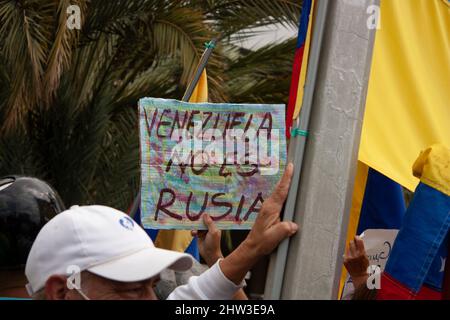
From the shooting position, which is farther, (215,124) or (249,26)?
(249,26)

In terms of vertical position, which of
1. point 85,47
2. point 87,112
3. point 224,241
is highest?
point 85,47

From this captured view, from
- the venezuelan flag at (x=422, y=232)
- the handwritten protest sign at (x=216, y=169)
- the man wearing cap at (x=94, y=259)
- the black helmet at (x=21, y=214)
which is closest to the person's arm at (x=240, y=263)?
the man wearing cap at (x=94, y=259)

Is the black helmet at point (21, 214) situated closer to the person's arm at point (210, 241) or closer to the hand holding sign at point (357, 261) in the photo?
the person's arm at point (210, 241)

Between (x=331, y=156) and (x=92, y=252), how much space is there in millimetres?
816

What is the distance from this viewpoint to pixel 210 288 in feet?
9.43

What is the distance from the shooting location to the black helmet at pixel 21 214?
10.6 feet

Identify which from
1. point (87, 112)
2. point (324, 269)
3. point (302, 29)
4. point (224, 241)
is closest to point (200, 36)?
point (87, 112)

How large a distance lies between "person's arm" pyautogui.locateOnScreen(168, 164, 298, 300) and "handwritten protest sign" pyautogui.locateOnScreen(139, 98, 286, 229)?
0.40m

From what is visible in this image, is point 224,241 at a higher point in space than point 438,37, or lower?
lower

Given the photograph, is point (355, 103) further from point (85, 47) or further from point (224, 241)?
point (224, 241)

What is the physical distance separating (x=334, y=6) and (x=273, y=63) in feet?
26.1

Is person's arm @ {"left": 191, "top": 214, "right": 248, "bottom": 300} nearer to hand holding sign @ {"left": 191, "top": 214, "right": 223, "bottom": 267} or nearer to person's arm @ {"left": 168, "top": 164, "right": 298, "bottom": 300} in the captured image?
hand holding sign @ {"left": 191, "top": 214, "right": 223, "bottom": 267}

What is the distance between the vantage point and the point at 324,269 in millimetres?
2705

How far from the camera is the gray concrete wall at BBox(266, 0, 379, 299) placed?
107 inches
